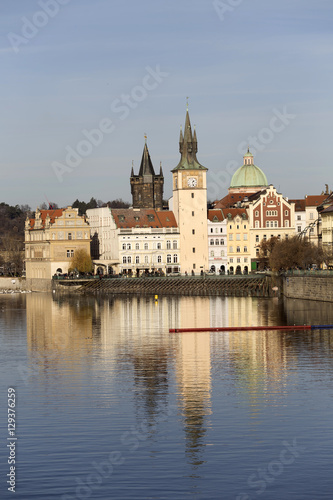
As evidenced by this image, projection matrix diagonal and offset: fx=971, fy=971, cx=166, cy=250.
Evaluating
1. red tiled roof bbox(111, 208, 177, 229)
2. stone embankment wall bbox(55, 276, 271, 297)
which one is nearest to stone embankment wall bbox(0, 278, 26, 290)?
red tiled roof bbox(111, 208, 177, 229)

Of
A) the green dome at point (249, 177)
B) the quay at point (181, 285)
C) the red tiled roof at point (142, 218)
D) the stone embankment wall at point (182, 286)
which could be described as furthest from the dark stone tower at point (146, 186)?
the stone embankment wall at point (182, 286)

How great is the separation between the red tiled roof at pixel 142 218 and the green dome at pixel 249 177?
1019 inches

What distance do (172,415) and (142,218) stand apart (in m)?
103

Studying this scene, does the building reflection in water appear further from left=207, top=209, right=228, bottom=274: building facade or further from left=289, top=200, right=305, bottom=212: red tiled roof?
left=289, top=200, right=305, bottom=212: red tiled roof

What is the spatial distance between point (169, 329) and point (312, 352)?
50.3ft

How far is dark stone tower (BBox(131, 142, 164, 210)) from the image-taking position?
15462 centimetres

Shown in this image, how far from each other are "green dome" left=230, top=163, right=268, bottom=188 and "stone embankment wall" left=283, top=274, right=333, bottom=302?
207 ft

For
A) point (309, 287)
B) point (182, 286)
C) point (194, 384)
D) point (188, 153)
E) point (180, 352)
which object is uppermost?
point (188, 153)

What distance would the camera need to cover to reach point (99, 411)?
3102cm

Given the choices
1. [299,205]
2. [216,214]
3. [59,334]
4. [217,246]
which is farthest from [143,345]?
[299,205]

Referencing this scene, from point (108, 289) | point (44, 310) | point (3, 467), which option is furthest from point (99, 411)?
point (108, 289)

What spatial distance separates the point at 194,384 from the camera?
118 ft

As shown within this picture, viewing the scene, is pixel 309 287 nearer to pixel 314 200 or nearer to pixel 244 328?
pixel 244 328

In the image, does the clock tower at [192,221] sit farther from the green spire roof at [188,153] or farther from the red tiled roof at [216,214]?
the red tiled roof at [216,214]
